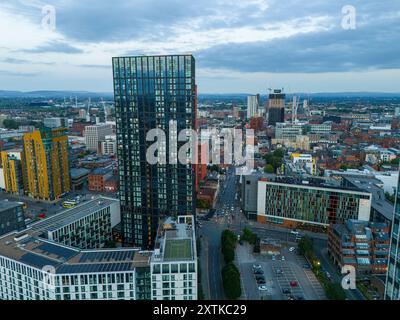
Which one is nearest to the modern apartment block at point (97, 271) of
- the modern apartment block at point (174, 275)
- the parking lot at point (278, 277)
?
the modern apartment block at point (174, 275)

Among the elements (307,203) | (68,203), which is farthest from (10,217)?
(307,203)

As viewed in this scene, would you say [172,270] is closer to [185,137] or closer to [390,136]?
[185,137]

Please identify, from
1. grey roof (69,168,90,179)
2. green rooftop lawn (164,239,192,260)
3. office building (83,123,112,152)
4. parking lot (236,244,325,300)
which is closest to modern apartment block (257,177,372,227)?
parking lot (236,244,325,300)

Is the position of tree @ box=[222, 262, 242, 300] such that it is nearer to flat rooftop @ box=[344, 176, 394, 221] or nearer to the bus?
flat rooftop @ box=[344, 176, 394, 221]

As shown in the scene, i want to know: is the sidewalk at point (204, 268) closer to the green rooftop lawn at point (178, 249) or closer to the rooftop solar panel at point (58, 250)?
the green rooftop lawn at point (178, 249)
